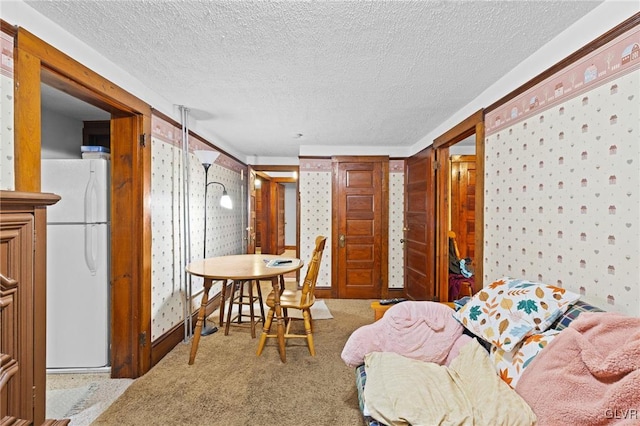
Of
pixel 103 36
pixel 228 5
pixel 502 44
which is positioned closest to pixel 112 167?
pixel 103 36

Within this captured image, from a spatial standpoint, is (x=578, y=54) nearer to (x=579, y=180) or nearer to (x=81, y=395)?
(x=579, y=180)

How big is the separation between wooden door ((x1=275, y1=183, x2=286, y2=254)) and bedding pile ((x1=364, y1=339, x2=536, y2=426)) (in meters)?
6.58

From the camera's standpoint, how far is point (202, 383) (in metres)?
2.12

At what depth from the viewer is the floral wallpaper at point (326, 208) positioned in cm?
436

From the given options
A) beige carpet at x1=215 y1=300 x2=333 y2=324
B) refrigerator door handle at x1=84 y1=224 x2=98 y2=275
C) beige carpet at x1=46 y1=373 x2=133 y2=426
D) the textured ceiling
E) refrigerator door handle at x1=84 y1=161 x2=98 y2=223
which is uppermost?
the textured ceiling

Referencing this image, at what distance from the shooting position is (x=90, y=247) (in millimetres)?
2197

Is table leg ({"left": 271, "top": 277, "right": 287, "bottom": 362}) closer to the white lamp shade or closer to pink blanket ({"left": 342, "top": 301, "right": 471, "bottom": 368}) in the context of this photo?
pink blanket ({"left": 342, "top": 301, "right": 471, "bottom": 368})

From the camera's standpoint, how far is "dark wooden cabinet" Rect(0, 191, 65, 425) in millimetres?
913

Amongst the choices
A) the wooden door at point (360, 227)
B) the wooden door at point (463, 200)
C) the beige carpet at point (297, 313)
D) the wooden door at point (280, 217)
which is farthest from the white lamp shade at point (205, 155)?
the wooden door at point (280, 217)

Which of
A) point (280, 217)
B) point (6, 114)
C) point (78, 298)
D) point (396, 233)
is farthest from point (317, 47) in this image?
point (280, 217)

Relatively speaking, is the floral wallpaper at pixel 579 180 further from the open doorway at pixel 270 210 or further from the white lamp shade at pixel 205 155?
the open doorway at pixel 270 210

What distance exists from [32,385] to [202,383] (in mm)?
1294

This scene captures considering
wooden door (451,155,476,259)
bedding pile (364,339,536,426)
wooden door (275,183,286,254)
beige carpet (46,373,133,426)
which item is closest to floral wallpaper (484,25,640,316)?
Answer: bedding pile (364,339,536,426)

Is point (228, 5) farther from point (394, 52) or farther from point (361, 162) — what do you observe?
point (361, 162)
